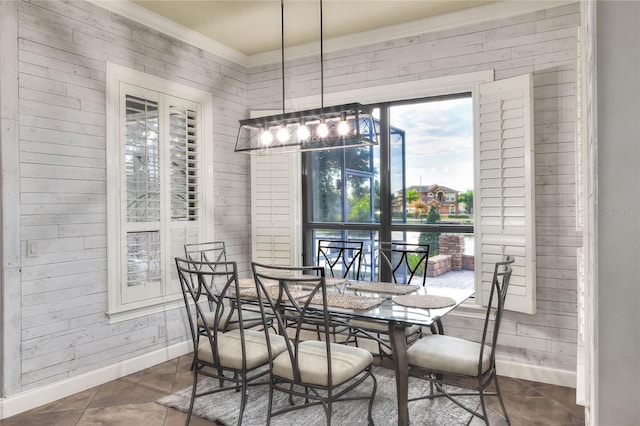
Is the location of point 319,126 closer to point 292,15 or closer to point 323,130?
point 323,130

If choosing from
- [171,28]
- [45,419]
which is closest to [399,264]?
[45,419]

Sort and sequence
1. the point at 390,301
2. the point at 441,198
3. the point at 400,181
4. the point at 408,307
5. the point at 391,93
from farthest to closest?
the point at 400,181
the point at 391,93
the point at 441,198
the point at 390,301
the point at 408,307

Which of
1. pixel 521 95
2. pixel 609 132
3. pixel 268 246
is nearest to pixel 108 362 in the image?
pixel 268 246

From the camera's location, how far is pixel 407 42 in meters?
3.85

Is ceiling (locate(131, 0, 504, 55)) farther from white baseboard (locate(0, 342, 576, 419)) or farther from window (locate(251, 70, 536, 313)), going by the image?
white baseboard (locate(0, 342, 576, 419))

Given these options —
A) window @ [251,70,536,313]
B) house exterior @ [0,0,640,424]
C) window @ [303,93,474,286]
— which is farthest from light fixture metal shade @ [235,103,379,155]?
house exterior @ [0,0,640,424]

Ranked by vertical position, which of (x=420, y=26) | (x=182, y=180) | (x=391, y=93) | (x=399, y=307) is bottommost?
(x=399, y=307)

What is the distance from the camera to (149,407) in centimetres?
290

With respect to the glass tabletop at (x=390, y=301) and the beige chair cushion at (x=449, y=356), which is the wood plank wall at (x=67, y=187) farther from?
the beige chair cushion at (x=449, y=356)

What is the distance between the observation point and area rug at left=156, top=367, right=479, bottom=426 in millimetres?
2629

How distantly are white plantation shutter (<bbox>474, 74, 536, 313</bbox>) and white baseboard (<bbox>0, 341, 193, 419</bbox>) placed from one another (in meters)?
2.77

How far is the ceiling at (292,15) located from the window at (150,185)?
0.61 meters

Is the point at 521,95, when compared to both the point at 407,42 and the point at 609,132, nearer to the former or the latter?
the point at 407,42

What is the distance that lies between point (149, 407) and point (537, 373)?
9.51ft
